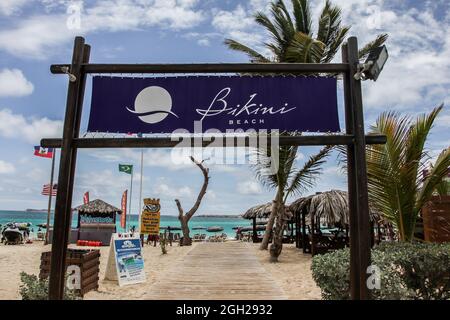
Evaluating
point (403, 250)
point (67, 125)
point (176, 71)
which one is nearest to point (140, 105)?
point (176, 71)

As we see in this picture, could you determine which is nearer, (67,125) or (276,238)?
(67,125)

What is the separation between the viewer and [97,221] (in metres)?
22.6

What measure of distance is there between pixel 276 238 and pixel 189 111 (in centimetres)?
965

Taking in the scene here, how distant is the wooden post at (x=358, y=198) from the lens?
4020 millimetres

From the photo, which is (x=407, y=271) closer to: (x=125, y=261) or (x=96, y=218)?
(x=125, y=261)

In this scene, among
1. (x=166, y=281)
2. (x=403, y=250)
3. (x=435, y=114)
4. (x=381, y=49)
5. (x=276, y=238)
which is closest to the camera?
(x=381, y=49)

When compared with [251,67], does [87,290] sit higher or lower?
lower

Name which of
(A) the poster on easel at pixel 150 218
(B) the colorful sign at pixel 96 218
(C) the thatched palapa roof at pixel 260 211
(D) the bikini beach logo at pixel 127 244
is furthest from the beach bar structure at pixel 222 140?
(B) the colorful sign at pixel 96 218

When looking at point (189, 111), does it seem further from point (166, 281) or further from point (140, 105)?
point (166, 281)

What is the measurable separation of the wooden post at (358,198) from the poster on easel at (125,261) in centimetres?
562

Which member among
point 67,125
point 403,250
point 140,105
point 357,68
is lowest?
point 403,250

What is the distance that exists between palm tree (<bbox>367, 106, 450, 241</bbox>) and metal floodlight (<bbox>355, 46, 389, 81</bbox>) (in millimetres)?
1678

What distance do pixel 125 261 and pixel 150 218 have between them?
816 centimetres

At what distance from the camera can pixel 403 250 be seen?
4.67m
